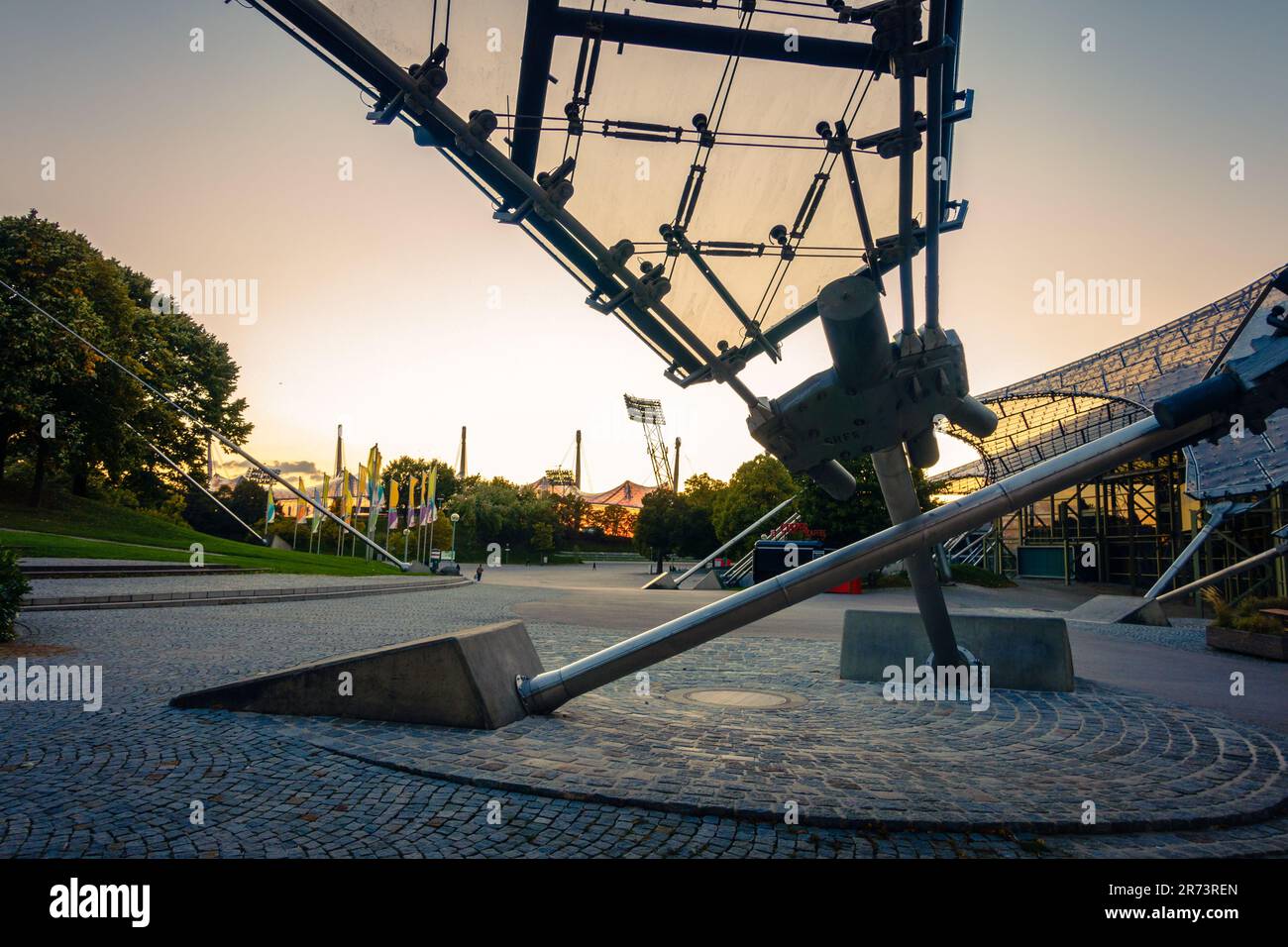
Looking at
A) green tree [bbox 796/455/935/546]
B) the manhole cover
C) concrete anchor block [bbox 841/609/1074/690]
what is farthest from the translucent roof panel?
green tree [bbox 796/455/935/546]

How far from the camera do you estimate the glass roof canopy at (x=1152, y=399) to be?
2508 centimetres

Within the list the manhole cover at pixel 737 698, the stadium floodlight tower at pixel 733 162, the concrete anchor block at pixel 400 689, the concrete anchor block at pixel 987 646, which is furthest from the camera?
the concrete anchor block at pixel 987 646

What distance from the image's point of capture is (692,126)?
5953 mm

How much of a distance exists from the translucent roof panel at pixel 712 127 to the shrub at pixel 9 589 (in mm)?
10431

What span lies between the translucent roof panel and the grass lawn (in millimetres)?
28816

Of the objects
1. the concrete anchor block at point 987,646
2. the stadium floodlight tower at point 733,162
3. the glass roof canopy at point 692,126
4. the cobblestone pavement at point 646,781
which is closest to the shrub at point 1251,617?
the concrete anchor block at point 987,646

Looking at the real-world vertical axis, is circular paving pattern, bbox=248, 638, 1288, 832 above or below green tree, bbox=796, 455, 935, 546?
below

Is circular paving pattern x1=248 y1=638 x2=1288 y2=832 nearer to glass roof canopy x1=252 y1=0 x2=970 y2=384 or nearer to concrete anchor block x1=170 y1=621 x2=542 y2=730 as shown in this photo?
concrete anchor block x1=170 y1=621 x2=542 y2=730

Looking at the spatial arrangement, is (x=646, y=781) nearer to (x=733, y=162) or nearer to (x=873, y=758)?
(x=873, y=758)

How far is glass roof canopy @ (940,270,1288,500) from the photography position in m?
25.1

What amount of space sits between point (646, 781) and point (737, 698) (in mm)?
3709

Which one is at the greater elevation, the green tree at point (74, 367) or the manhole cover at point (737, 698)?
the green tree at point (74, 367)

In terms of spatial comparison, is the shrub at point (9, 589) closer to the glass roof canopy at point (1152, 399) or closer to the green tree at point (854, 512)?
the glass roof canopy at point (1152, 399)
